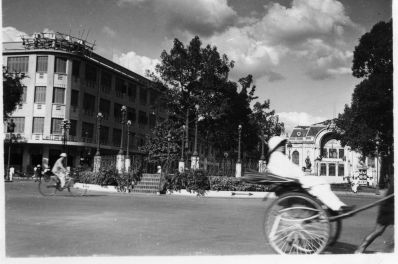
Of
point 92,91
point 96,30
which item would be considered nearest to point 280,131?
point 92,91

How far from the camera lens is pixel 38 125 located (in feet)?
133

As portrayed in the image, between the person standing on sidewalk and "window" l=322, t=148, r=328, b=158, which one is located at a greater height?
"window" l=322, t=148, r=328, b=158

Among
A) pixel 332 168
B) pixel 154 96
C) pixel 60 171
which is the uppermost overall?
pixel 154 96

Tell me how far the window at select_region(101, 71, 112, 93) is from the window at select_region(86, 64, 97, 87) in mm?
1109

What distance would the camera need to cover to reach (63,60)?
131 feet

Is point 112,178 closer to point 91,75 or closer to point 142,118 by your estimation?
point 91,75

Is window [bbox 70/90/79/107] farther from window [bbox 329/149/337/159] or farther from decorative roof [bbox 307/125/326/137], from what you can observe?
window [bbox 329/149/337/159]

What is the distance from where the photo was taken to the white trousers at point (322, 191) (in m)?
5.48

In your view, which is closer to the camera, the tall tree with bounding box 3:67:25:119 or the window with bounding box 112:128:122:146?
the tall tree with bounding box 3:67:25:119

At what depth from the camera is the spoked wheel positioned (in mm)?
5449

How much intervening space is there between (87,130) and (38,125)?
15.0 ft

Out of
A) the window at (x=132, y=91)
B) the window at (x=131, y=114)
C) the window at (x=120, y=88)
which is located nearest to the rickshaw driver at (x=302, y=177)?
the window at (x=120, y=88)

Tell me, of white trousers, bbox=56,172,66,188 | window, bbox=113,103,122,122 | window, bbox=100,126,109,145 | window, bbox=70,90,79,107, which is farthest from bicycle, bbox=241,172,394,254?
window, bbox=113,103,122,122

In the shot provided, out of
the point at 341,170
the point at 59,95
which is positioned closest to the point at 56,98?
the point at 59,95
